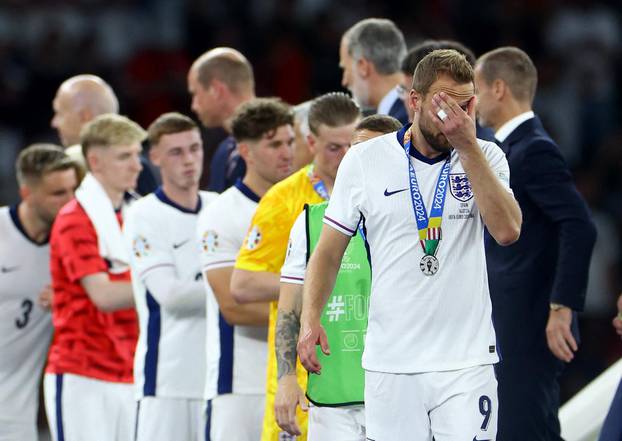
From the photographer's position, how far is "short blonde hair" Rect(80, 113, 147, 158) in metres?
7.02

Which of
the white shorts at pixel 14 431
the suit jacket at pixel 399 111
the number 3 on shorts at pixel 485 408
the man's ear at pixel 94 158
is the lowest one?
the white shorts at pixel 14 431

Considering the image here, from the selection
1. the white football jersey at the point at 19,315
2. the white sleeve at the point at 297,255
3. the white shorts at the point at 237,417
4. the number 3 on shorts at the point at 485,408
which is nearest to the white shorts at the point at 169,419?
the white shorts at the point at 237,417

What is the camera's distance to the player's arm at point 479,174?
416cm

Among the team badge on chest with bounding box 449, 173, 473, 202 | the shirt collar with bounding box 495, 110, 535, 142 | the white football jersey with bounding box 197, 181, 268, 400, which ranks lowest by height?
the white football jersey with bounding box 197, 181, 268, 400

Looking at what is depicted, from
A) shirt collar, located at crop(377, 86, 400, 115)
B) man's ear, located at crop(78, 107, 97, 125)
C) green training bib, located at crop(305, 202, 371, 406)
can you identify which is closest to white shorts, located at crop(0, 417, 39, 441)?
man's ear, located at crop(78, 107, 97, 125)

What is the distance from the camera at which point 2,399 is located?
7211mm

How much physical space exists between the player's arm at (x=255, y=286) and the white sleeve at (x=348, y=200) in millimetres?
1031

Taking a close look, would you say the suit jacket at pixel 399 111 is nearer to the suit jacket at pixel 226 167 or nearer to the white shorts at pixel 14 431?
the suit jacket at pixel 226 167

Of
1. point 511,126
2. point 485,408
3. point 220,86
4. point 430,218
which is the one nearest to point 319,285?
point 430,218

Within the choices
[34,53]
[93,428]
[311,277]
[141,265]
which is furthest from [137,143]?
[34,53]

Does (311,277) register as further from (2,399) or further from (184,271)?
(2,399)

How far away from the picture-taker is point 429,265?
14.3 feet

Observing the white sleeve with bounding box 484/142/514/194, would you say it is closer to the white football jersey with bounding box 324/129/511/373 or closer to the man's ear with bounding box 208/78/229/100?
the white football jersey with bounding box 324/129/511/373

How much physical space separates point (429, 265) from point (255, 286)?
1.29 m
